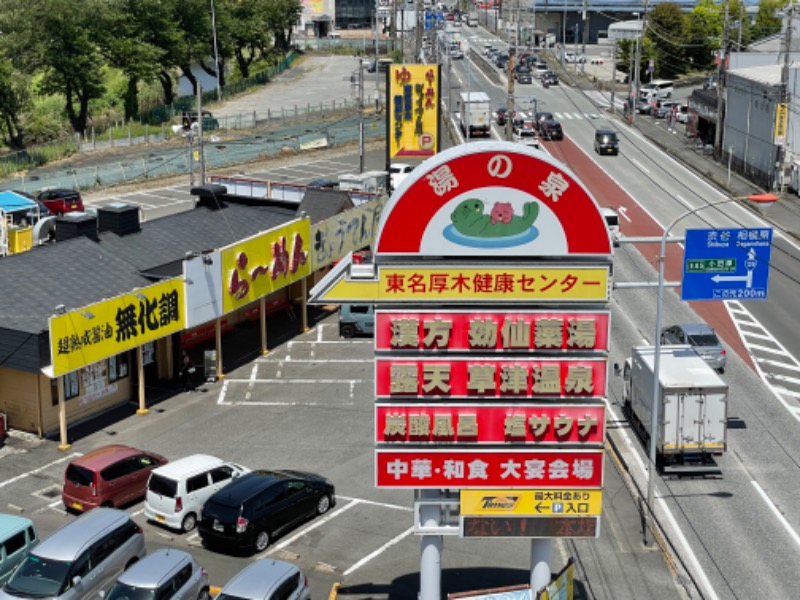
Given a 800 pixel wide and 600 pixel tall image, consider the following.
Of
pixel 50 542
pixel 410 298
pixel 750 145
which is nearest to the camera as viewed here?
pixel 410 298

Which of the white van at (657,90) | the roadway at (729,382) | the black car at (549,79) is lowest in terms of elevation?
the roadway at (729,382)

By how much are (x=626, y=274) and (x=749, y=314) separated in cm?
755

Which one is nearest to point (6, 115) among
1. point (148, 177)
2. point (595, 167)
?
point (148, 177)

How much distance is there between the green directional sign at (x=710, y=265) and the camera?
110ft

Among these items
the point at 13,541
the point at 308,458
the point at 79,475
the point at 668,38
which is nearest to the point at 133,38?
the point at 668,38

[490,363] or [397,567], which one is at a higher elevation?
[490,363]

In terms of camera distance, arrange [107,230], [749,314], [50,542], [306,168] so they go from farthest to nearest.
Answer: [306,168]
[749,314]
[107,230]
[50,542]

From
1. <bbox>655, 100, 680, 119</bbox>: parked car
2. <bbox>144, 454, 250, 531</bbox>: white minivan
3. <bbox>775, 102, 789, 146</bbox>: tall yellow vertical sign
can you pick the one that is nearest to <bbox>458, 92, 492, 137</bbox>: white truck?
<bbox>655, 100, 680, 119</bbox>: parked car

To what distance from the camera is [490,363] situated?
22.2m

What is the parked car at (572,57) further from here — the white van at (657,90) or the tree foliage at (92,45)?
the tree foliage at (92,45)

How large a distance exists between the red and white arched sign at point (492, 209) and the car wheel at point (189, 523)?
13827 mm

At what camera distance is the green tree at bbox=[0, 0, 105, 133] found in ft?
333

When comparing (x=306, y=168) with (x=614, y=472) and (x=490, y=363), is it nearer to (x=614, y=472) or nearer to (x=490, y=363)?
(x=614, y=472)

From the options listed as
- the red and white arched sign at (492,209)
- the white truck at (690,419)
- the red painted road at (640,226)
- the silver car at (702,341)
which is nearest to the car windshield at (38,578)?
the red and white arched sign at (492,209)
